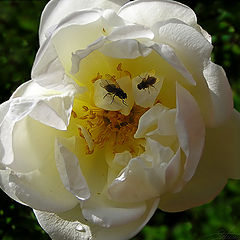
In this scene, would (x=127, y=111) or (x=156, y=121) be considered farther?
(x=127, y=111)

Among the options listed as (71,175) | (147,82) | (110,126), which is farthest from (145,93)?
(71,175)

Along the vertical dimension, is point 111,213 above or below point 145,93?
below

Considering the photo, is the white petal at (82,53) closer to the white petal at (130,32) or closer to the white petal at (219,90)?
the white petal at (130,32)

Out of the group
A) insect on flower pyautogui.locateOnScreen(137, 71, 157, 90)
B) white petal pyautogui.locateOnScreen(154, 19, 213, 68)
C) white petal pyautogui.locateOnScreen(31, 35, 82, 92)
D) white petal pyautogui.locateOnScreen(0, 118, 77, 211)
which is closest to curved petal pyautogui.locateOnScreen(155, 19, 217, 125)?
white petal pyautogui.locateOnScreen(154, 19, 213, 68)

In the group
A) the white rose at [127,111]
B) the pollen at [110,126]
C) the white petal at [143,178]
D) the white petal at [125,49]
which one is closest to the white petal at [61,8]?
the white rose at [127,111]

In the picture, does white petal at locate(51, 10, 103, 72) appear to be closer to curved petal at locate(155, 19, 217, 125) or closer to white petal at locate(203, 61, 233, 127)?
curved petal at locate(155, 19, 217, 125)

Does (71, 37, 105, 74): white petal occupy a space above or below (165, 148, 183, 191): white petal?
above

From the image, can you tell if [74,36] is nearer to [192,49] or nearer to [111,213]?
[192,49]
